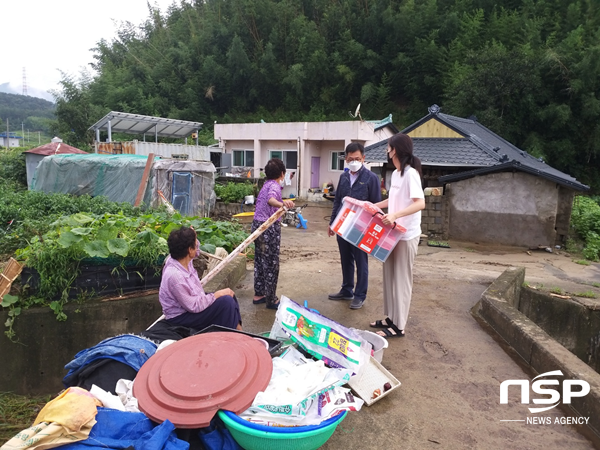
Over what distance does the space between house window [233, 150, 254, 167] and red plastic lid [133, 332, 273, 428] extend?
67.5ft

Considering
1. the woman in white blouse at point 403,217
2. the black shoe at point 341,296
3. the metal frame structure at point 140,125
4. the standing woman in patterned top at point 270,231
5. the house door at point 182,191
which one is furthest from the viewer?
the metal frame structure at point 140,125

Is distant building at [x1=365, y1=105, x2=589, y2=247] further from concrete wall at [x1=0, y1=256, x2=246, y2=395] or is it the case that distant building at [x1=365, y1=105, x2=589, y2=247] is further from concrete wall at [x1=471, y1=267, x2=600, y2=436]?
concrete wall at [x1=0, y1=256, x2=246, y2=395]

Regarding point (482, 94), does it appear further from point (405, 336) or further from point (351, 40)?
point (405, 336)

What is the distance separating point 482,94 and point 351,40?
1432cm

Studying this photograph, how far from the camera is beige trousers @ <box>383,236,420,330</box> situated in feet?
12.3

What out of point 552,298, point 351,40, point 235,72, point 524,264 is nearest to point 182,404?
point 552,298

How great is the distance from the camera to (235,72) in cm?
3475

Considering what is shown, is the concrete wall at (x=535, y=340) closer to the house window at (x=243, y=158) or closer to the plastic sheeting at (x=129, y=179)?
the plastic sheeting at (x=129, y=179)

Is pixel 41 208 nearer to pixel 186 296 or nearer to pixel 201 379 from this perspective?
pixel 186 296

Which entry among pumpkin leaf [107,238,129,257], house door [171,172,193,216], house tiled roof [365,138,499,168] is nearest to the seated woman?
pumpkin leaf [107,238,129,257]

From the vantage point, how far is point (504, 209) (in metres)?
11.0

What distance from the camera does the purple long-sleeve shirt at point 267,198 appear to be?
437cm

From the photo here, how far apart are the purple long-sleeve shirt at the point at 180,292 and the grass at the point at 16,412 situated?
171 centimetres

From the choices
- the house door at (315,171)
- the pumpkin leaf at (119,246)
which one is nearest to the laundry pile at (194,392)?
the pumpkin leaf at (119,246)
